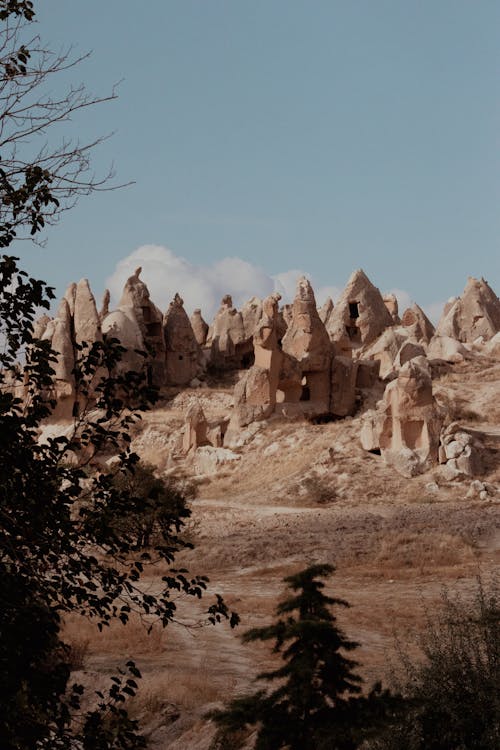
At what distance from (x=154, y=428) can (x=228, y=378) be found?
7765 mm

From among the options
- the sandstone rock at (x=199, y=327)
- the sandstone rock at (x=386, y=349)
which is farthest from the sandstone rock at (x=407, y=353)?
the sandstone rock at (x=199, y=327)

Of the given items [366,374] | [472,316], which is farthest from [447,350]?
[472,316]

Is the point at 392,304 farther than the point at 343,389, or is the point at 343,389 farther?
the point at 392,304

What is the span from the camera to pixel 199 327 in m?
44.4

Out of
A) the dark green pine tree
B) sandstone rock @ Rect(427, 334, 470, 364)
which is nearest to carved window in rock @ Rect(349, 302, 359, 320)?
sandstone rock @ Rect(427, 334, 470, 364)

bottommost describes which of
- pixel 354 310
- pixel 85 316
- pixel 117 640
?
pixel 117 640

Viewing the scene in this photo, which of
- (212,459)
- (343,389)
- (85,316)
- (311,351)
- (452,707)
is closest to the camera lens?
(452,707)

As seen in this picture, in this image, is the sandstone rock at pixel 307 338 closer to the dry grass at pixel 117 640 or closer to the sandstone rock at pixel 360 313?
the sandstone rock at pixel 360 313

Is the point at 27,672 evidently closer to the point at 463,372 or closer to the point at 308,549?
the point at 308,549

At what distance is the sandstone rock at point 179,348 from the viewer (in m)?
37.0

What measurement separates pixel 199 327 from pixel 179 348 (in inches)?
276

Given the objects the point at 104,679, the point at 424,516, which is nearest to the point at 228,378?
the point at 424,516

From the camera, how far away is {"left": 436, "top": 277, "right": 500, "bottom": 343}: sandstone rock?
42688mm

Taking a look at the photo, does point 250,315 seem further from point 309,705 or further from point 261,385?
point 309,705
